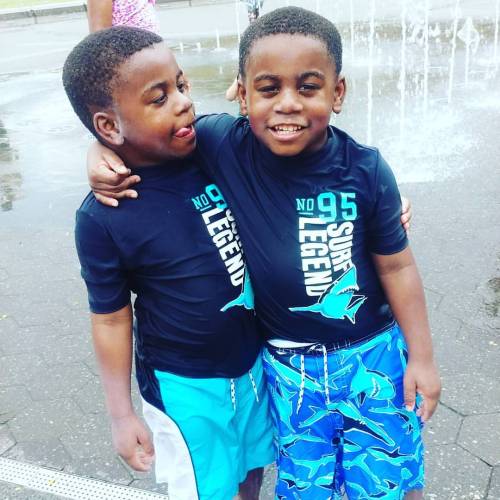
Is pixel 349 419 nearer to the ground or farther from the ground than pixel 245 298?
nearer to the ground

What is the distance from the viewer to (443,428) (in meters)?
2.49

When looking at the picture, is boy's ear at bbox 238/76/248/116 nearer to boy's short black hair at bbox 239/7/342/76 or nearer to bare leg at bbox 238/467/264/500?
boy's short black hair at bbox 239/7/342/76

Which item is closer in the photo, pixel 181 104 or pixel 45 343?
pixel 181 104

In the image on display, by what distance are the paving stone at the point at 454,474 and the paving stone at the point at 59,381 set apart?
62.0 inches

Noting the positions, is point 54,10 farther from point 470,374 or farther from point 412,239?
point 470,374

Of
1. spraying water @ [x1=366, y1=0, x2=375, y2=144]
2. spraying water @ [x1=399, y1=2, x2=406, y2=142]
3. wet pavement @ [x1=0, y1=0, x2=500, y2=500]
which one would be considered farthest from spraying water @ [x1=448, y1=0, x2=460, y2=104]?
spraying water @ [x1=366, y1=0, x2=375, y2=144]

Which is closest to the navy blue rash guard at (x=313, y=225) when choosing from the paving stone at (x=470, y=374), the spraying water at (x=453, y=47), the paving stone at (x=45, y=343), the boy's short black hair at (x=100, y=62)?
the boy's short black hair at (x=100, y=62)

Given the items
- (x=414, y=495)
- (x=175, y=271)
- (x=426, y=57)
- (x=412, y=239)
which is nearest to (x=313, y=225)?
(x=175, y=271)

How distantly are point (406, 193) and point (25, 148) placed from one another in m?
4.10

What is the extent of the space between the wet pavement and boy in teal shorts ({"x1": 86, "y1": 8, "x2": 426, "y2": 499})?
25.6 inches

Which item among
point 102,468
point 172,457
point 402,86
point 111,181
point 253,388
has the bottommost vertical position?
point 402,86

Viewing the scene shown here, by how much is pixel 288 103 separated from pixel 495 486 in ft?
5.12

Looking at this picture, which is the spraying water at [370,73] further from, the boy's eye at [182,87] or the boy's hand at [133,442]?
the boy's hand at [133,442]

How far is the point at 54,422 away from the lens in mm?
2721
